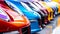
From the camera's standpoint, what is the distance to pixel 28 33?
5.50m

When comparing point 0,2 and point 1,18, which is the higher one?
point 0,2

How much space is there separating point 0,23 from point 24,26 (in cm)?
75

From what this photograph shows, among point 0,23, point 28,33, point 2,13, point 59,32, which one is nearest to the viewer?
point 0,23

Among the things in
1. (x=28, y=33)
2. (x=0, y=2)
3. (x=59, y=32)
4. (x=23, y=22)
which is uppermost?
(x=0, y=2)

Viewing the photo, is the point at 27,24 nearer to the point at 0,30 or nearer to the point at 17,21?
the point at 17,21

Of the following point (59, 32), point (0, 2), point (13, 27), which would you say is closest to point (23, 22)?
point (13, 27)

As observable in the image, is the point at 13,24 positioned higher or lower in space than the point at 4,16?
lower

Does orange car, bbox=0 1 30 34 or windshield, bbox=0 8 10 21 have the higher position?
windshield, bbox=0 8 10 21

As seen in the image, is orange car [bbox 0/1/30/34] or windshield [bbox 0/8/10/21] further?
windshield [bbox 0/8/10/21]

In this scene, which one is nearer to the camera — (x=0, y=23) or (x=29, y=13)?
(x=0, y=23)

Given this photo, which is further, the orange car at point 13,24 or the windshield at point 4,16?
the windshield at point 4,16

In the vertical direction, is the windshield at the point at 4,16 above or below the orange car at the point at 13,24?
above

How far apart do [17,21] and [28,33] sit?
0.75 meters

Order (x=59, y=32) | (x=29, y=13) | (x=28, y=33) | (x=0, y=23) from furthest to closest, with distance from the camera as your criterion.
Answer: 1. (x=59, y=32)
2. (x=29, y=13)
3. (x=28, y=33)
4. (x=0, y=23)
